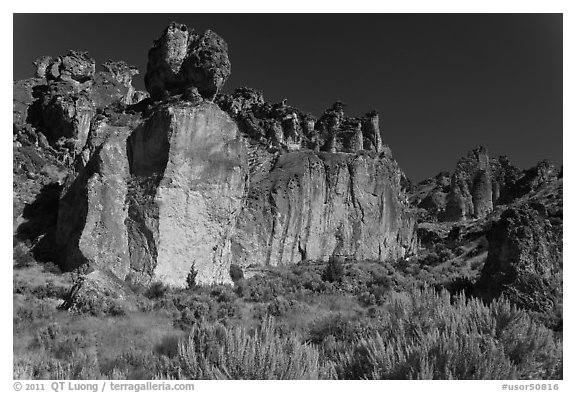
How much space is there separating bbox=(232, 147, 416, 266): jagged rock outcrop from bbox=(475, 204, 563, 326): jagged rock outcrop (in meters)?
24.0

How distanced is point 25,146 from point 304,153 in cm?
2296

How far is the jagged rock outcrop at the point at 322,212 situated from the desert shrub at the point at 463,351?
95.7 ft

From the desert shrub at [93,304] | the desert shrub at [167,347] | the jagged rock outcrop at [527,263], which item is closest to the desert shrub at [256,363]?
the desert shrub at [167,347]

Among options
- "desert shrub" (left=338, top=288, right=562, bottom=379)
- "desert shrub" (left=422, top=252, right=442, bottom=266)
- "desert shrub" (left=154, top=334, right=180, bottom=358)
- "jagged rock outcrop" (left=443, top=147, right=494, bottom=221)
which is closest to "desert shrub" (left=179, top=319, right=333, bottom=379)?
"desert shrub" (left=338, top=288, right=562, bottom=379)

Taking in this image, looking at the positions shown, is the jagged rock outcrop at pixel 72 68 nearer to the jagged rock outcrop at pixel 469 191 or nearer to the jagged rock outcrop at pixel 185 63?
the jagged rock outcrop at pixel 185 63

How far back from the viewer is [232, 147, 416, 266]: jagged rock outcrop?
40000 mm

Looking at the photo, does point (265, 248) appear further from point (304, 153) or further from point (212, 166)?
point (212, 166)

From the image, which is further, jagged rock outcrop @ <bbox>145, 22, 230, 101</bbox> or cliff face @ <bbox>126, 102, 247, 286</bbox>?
jagged rock outcrop @ <bbox>145, 22, 230, 101</bbox>

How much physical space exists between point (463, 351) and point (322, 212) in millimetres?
40095

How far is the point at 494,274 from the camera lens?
13492 mm

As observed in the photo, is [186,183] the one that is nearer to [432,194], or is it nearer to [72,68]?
[72,68]

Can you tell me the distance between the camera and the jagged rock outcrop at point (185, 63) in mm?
30459

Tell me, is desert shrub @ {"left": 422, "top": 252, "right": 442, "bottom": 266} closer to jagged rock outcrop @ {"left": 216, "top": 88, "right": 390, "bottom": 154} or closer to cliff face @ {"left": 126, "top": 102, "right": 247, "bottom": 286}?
cliff face @ {"left": 126, "top": 102, "right": 247, "bottom": 286}
